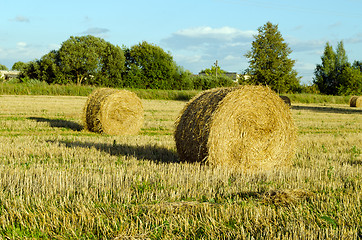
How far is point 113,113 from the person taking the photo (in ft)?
46.8

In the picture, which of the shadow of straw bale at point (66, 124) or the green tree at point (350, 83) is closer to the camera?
the shadow of straw bale at point (66, 124)

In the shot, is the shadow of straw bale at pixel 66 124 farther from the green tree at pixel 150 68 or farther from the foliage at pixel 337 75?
the foliage at pixel 337 75

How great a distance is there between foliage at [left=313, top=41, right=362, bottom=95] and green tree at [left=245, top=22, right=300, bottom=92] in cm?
2332

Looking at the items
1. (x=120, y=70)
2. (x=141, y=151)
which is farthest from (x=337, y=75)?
(x=141, y=151)

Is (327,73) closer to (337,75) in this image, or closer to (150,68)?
(337,75)

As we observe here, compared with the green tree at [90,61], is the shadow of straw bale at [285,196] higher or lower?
lower

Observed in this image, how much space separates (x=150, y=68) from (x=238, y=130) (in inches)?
2131

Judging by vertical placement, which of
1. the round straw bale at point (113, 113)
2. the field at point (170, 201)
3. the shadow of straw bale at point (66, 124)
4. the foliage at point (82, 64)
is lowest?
the field at point (170, 201)

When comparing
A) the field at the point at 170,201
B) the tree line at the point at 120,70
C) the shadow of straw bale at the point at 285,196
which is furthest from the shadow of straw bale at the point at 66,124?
the tree line at the point at 120,70

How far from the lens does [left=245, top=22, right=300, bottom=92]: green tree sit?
138 feet

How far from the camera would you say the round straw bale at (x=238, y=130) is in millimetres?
7551

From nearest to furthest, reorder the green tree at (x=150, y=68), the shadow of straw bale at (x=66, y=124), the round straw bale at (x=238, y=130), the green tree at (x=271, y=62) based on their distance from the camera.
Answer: the round straw bale at (x=238, y=130) → the shadow of straw bale at (x=66, y=124) → the green tree at (x=271, y=62) → the green tree at (x=150, y=68)

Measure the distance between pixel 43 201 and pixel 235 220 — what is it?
7.82 ft

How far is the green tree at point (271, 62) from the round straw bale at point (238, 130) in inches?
1324
